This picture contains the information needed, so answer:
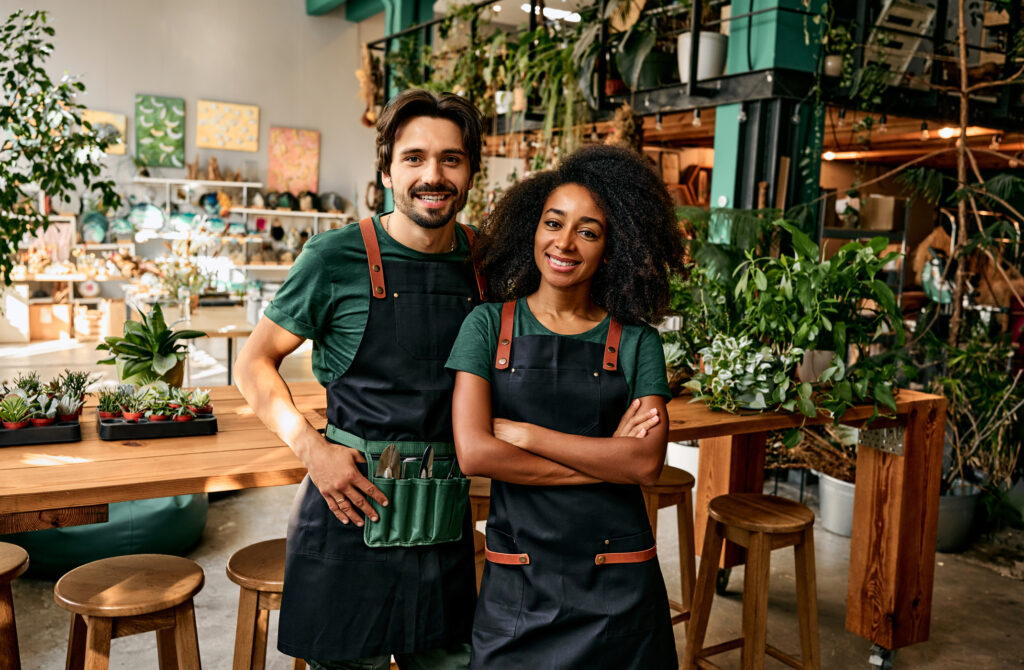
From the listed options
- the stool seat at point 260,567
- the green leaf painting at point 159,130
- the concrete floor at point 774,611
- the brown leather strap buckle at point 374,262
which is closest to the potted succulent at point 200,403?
the stool seat at point 260,567

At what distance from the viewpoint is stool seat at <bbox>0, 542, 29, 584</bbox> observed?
2.02m

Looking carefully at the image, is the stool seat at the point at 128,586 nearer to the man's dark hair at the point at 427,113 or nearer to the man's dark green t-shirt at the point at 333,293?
the man's dark green t-shirt at the point at 333,293

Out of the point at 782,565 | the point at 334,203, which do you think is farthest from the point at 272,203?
the point at 782,565

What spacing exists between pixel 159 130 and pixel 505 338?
9838 millimetres

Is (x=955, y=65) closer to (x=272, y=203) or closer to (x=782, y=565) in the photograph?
(x=782, y=565)

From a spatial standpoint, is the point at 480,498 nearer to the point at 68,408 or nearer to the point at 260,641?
the point at 260,641

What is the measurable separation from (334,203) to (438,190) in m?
9.96

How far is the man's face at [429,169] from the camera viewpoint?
168 centimetres

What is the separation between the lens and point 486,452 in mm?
1604

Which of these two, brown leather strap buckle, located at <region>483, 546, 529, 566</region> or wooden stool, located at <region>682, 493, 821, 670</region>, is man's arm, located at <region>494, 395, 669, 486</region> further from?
wooden stool, located at <region>682, 493, 821, 670</region>

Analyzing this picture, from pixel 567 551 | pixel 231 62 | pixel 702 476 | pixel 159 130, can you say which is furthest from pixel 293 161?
pixel 567 551

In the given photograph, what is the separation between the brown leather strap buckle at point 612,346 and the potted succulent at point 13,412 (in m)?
1.34

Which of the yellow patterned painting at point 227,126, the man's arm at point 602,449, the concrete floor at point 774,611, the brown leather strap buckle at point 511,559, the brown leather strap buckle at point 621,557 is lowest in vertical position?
the concrete floor at point 774,611

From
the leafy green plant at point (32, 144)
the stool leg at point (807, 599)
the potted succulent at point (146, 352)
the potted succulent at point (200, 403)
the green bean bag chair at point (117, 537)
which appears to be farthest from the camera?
the green bean bag chair at point (117, 537)
